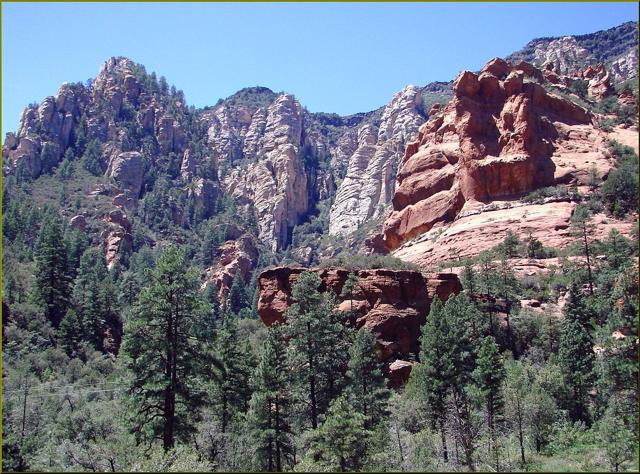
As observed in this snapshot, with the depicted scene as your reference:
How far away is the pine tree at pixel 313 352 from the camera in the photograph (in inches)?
1176

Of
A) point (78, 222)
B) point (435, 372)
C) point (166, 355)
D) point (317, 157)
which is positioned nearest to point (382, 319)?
point (435, 372)

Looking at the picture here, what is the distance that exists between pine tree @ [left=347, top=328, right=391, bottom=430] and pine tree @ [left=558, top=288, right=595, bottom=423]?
463 inches

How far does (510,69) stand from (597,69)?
1158 inches

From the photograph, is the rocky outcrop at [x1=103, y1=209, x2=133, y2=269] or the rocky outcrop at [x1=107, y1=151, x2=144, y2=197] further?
the rocky outcrop at [x1=107, y1=151, x2=144, y2=197]

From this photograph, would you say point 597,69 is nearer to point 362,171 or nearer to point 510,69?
point 510,69

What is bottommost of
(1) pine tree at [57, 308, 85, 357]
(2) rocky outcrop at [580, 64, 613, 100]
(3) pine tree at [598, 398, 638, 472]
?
(3) pine tree at [598, 398, 638, 472]

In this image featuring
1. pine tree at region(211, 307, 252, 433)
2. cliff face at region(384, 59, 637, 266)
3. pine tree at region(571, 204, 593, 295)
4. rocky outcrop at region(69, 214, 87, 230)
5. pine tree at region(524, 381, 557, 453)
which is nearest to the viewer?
pine tree at region(524, 381, 557, 453)

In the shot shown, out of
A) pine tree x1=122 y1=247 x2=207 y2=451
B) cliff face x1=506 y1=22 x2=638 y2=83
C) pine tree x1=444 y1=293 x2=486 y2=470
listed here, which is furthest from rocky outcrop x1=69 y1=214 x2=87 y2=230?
cliff face x1=506 y1=22 x2=638 y2=83

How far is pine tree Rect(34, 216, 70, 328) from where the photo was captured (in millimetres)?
60719

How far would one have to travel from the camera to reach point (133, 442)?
23531 mm

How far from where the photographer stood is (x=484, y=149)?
76.6m

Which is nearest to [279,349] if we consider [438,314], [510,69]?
[438,314]

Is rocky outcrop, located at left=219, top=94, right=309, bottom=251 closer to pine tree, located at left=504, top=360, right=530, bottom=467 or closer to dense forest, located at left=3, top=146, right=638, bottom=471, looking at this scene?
dense forest, located at left=3, top=146, right=638, bottom=471

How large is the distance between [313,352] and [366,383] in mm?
3971
